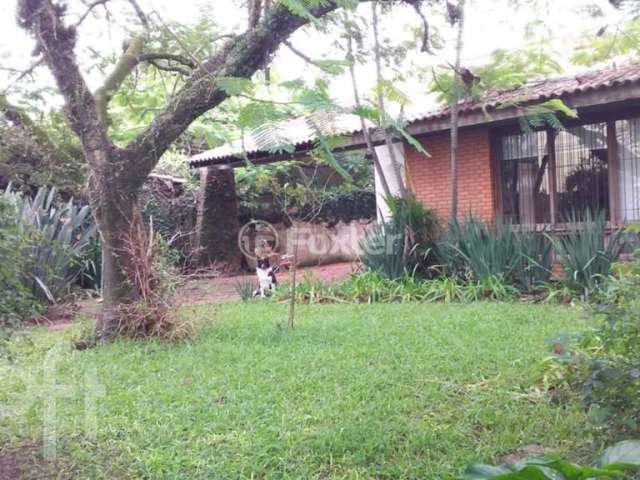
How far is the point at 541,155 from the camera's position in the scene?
34.3 ft

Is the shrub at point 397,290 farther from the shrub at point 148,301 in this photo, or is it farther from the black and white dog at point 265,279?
the shrub at point 148,301

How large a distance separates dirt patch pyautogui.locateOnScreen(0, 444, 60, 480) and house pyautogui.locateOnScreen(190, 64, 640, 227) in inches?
219

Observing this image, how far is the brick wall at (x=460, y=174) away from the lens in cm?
1080

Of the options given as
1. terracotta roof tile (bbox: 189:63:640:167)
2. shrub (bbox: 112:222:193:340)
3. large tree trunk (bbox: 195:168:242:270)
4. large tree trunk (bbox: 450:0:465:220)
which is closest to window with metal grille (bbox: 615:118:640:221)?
terracotta roof tile (bbox: 189:63:640:167)

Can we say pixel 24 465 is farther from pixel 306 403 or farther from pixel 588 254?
pixel 588 254

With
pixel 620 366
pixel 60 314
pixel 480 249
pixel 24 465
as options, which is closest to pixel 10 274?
pixel 24 465

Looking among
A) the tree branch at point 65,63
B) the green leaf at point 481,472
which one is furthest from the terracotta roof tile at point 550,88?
the green leaf at point 481,472

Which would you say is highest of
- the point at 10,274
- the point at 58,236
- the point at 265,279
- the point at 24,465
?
the point at 58,236

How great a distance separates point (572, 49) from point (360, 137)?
12.4 ft

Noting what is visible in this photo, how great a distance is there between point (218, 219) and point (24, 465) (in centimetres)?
1261

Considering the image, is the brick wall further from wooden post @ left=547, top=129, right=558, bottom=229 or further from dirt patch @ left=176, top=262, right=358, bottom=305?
dirt patch @ left=176, top=262, right=358, bottom=305

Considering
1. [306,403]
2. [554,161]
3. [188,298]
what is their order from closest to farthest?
[306,403] < [188,298] < [554,161]

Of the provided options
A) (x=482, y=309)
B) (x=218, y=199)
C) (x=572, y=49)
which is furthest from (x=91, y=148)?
(x=218, y=199)

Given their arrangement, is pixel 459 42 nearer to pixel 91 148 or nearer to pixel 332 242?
pixel 91 148
